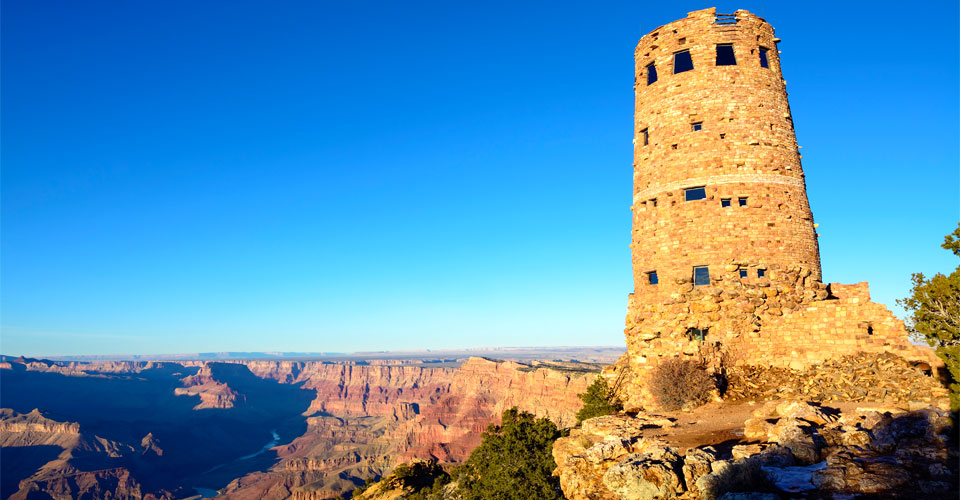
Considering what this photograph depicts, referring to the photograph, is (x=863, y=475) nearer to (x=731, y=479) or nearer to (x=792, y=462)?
(x=792, y=462)

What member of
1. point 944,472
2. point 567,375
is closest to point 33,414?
point 567,375

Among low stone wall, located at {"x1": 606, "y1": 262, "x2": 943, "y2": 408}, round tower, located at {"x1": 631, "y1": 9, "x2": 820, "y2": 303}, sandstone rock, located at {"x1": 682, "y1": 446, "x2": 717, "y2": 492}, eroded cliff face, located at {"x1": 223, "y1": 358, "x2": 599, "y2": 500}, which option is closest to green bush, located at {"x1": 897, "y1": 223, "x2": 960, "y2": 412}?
low stone wall, located at {"x1": 606, "y1": 262, "x2": 943, "y2": 408}

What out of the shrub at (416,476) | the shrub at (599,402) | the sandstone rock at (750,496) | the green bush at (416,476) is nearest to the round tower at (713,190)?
the shrub at (599,402)

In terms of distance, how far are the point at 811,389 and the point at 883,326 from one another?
3.47m

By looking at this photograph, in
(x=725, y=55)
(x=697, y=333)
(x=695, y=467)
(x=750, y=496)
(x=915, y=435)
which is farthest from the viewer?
(x=725, y=55)

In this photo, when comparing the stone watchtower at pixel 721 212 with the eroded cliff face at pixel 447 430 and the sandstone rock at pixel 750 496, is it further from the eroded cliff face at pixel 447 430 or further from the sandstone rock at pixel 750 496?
the eroded cliff face at pixel 447 430

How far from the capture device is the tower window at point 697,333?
2325cm

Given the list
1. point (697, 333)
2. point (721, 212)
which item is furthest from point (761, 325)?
point (721, 212)

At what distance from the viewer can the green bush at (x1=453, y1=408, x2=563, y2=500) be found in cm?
1848

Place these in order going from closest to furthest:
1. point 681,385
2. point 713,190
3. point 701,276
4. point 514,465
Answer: point 514,465
point 681,385
point 701,276
point 713,190

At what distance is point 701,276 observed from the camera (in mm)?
24375

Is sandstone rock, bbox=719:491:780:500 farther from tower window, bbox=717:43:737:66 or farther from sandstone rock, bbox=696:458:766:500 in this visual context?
tower window, bbox=717:43:737:66

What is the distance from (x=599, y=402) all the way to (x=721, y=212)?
10411mm

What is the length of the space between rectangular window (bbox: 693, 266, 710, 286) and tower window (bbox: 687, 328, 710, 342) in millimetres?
2117
